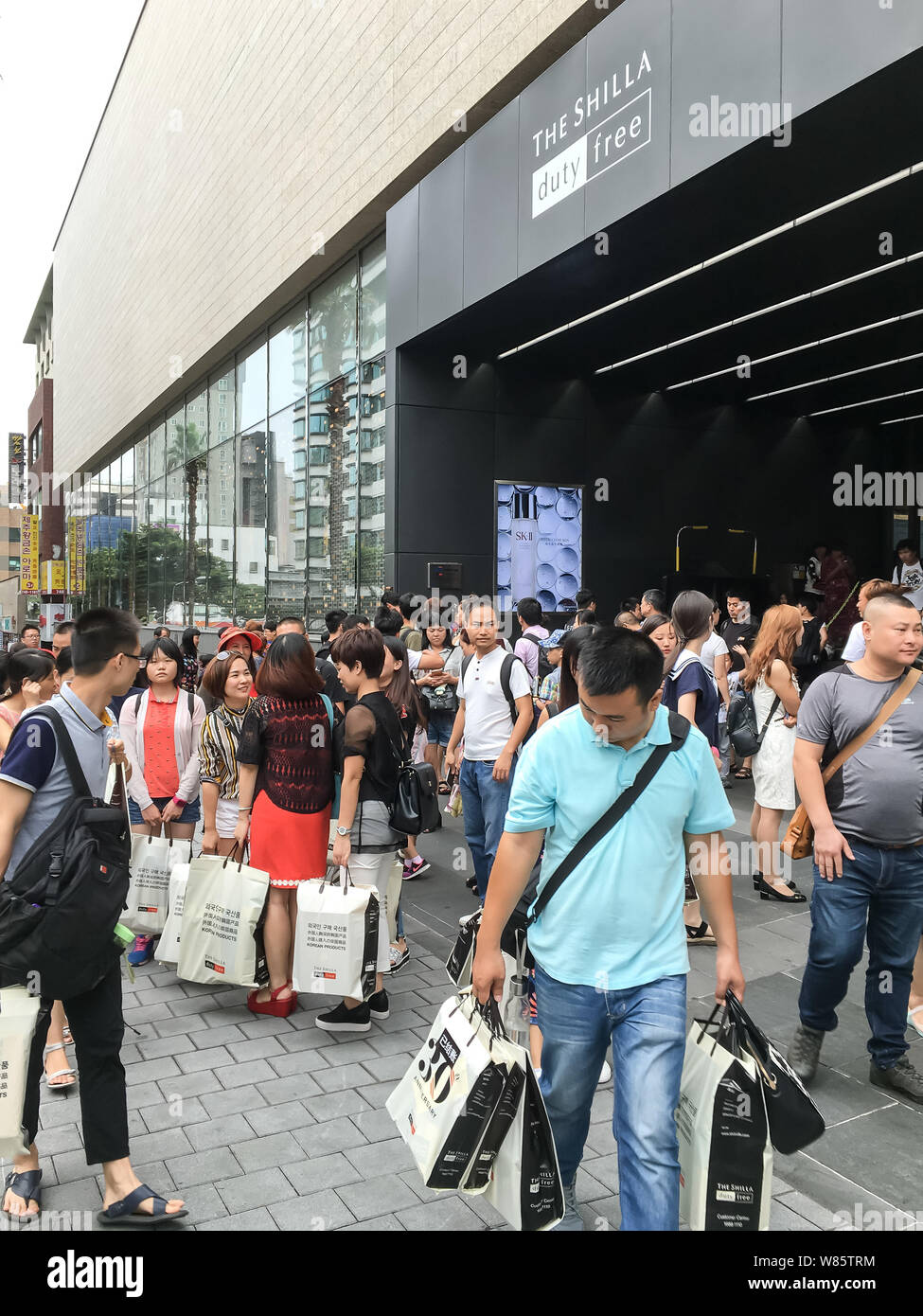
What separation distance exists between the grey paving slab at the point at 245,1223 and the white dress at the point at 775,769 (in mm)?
4702

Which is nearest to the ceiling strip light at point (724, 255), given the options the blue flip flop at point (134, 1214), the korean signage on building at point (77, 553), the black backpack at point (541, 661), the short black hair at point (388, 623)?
the black backpack at point (541, 661)

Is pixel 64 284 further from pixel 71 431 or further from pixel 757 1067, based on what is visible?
pixel 757 1067

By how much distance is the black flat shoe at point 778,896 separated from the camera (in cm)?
682

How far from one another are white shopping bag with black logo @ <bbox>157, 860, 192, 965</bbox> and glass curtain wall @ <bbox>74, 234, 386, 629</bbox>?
8686mm

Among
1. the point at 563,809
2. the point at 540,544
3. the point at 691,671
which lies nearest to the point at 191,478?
the point at 540,544

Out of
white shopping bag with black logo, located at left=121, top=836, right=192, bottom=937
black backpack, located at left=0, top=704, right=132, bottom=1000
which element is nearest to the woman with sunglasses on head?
white shopping bag with black logo, located at left=121, top=836, right=192, bottom=937

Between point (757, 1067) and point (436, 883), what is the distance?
512 centimetres

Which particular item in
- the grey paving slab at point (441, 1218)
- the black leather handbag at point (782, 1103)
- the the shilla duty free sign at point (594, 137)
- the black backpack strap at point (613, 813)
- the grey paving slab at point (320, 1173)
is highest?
the the shilla duty free sign at point (594, 137)

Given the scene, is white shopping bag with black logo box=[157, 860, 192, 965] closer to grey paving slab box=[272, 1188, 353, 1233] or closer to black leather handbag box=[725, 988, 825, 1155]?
grey paving slab box=[272, 1188, 353, 1233]

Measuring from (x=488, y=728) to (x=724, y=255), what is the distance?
20.9 ft

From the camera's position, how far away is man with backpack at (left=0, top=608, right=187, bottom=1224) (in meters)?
3.08

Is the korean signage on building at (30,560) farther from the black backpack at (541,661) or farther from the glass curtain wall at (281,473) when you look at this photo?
the black backpack at (541,661)

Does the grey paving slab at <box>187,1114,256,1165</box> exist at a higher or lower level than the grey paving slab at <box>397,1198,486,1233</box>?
lower
